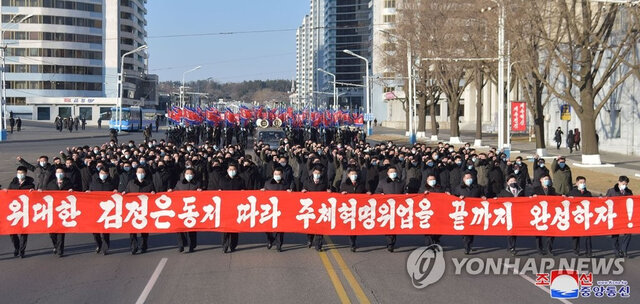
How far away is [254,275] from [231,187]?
10.1 feet

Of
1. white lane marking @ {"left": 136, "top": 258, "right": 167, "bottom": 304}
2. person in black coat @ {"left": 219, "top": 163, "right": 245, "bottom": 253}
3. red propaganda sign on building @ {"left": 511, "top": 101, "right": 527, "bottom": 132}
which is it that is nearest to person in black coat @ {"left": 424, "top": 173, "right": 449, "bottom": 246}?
person in black coat @ {"left": 219, "top": 163, "right": 245, "bottom": 253}

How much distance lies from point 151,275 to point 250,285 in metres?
1.71

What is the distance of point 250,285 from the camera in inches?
447

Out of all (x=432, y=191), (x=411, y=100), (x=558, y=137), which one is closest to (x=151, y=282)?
(x=432, y=191)

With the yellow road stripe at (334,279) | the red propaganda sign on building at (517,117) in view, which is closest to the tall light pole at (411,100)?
→ the red propaganda sign on building at (517,117)

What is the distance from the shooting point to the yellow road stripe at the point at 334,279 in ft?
34.8

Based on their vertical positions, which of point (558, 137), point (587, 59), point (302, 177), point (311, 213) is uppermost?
point (587, 59)

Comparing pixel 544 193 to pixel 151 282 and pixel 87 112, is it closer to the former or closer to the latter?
pixel 151 282

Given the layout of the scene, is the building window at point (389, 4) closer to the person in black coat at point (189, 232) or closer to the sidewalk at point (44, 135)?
the sidewalk at point (44, 135)

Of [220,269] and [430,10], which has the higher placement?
[430,10]

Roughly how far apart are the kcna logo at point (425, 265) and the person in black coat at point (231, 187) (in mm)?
3116

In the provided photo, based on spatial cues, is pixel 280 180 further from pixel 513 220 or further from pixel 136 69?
pixel 136 69

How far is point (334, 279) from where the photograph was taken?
465 inches

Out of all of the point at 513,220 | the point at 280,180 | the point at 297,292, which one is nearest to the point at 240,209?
the point at 280,180
